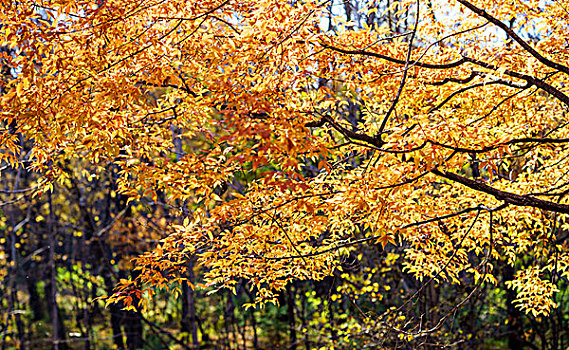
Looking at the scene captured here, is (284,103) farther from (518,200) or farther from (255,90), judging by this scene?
(518,200)

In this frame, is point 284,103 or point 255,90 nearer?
point 255,90

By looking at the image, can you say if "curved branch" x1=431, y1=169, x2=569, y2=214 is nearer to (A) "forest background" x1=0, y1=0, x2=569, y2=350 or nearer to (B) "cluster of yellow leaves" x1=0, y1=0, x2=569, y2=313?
(A) "forest background" x1=0, y1=0, x2=569, y2=350

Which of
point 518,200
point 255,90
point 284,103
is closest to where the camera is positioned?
point 255,90

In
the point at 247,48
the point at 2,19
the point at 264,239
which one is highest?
the point at 2,19

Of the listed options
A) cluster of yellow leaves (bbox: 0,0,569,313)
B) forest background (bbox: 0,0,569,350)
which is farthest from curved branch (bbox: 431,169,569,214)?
cluster of yellow leaves (bbox: 0,0,569,313)

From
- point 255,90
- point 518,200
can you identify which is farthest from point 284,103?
point 518,200

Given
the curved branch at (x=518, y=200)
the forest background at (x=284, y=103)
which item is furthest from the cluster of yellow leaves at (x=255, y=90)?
the curved branch at (x=518, y=200)

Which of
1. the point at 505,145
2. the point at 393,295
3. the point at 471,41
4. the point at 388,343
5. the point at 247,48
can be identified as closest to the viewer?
the point at 247,48

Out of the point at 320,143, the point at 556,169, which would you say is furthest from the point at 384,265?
the point at 320,143

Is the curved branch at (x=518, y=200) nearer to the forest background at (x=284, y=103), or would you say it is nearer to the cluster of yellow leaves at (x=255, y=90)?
the forest background at (x=284, y=103)

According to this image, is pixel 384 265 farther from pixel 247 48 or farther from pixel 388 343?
pixel 247 48

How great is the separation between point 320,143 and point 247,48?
827mm

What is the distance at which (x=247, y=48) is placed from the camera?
11.3ft

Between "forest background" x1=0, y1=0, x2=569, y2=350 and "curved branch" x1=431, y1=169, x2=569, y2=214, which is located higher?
"forest background" x1=0, y1=0, x2=569, y2=350
